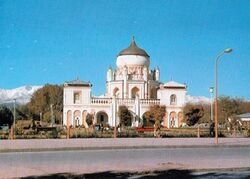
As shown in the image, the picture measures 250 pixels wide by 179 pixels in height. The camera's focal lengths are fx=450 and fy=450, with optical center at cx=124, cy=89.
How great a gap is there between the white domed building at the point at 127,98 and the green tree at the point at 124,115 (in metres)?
1.10

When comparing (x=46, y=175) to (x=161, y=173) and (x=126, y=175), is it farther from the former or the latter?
(x=161, y=173)

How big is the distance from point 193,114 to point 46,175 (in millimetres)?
68604

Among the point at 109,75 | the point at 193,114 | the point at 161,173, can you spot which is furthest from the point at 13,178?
the point at 109,75

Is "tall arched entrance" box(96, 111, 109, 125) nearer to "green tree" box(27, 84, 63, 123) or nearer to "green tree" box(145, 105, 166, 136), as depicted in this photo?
"green tree" box(145, 105, 166, 136)

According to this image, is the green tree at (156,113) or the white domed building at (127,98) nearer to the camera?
the green tree at (156,113)

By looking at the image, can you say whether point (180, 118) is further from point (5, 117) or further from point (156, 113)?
point (5, 117)

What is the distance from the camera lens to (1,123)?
232 ft

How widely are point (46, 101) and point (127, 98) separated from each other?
21617mm

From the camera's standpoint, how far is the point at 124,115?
263ft

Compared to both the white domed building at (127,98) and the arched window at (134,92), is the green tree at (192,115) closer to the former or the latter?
the white domed building at (127,98)

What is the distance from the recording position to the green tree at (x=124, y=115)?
262 feet

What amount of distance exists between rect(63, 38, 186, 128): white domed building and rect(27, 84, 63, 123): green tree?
11011 mm

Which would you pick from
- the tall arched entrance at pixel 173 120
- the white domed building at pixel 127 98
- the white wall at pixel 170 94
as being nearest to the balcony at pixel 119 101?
the white domed building at pixel 127 98

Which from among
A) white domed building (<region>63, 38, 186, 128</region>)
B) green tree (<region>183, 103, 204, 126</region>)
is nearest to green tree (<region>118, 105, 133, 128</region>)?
white domed building (<region>63, 38, 186, 128</region>)
